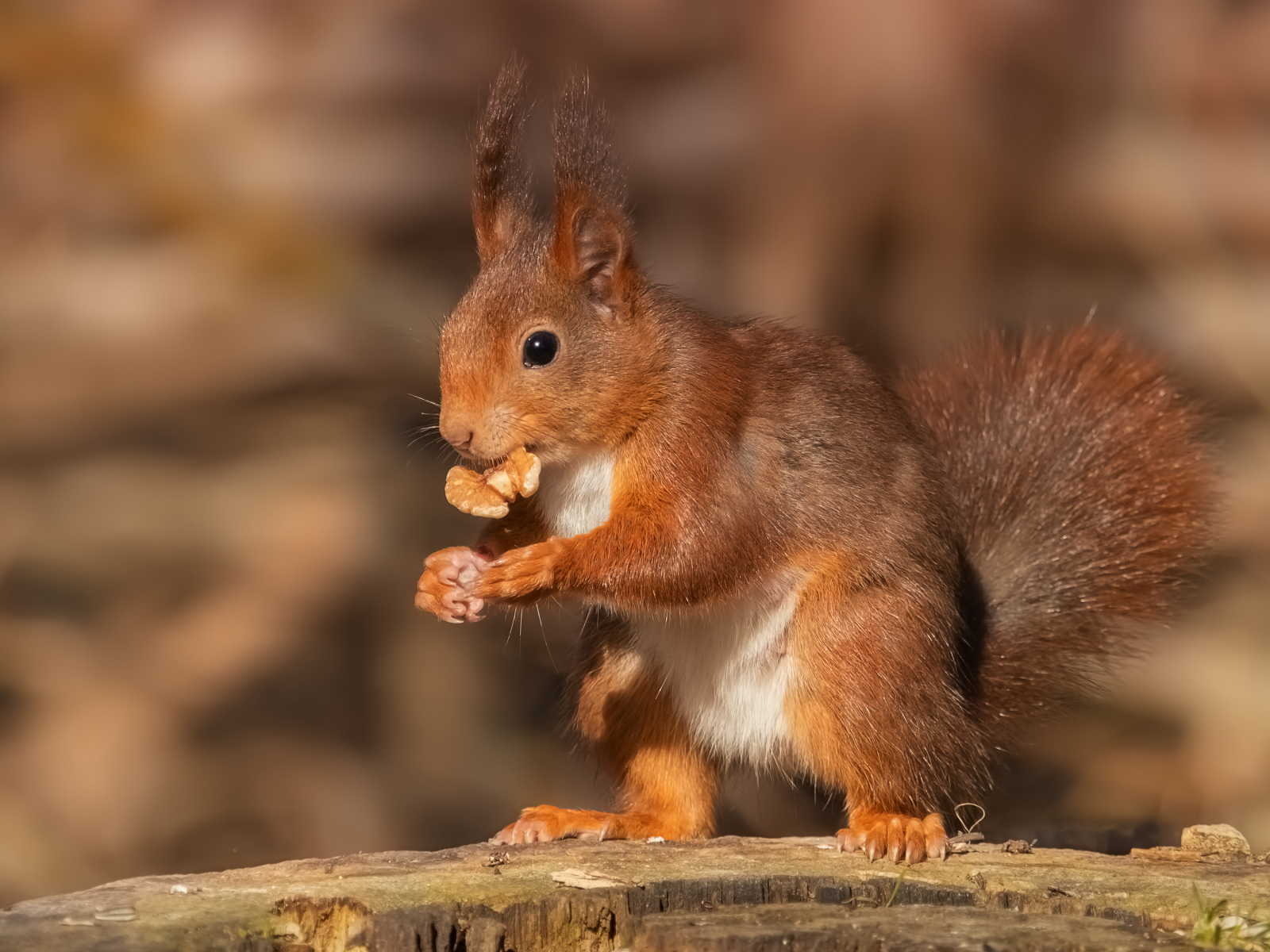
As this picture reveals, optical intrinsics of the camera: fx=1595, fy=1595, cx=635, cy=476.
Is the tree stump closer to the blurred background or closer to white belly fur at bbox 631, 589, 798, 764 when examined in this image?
white belly fur at bbox 631, 589, 798, 764

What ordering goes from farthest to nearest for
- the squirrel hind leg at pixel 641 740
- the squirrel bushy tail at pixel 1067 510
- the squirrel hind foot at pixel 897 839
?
1. the squirrel bushy tail at pixel 1067 510
2. the squirrel hind leg at pixel 641 740
3. the squirrel hind foot at pixel 897 839

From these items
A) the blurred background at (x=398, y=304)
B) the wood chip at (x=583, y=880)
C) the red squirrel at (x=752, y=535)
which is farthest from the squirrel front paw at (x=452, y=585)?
the blurred background at (x=398, y=304)

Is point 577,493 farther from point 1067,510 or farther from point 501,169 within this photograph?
point 1067,510

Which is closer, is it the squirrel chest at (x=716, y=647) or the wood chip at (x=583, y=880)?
the wood chip at (x=583, y=880)

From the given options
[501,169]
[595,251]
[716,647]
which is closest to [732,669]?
[716,647]

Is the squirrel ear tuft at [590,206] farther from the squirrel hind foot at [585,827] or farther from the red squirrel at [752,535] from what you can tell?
the squirrel hind foot at [585,827]

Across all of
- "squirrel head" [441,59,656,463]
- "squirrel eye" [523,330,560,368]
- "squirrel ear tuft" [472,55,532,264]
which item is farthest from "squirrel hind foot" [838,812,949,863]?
"squirrel ear tuft" [472,55,532,264]

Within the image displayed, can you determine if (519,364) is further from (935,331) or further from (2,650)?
(2,650)
